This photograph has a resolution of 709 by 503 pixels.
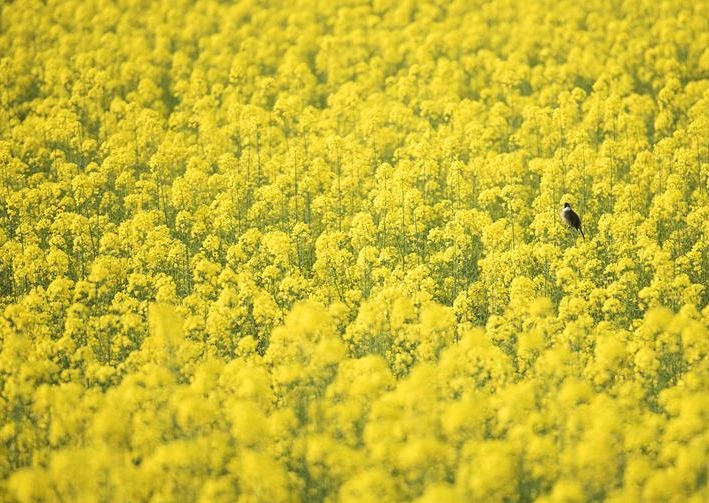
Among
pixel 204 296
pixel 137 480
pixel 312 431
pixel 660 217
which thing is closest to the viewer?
pixel 137 480

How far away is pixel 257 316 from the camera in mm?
8398

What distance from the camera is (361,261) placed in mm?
9141

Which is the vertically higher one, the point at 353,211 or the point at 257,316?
the point at 257,316

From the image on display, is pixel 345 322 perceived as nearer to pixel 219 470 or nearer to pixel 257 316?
pixel 257 316

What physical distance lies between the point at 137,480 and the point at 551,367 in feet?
9.33

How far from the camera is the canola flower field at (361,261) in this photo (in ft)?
19.5

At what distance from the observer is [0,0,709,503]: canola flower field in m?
5.96

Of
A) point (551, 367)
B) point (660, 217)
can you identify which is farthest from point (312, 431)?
point (660, 217)

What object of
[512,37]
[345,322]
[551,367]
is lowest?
[512,37]

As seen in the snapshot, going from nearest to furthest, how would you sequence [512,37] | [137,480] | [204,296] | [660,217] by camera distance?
[137,480]
[204,296]
[660,217]
[512,37]

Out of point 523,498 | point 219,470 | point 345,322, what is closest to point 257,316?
point 345,322

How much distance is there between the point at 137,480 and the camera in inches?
227

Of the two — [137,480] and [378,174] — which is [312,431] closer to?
[137,480]

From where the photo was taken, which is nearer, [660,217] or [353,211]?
[660,217]
